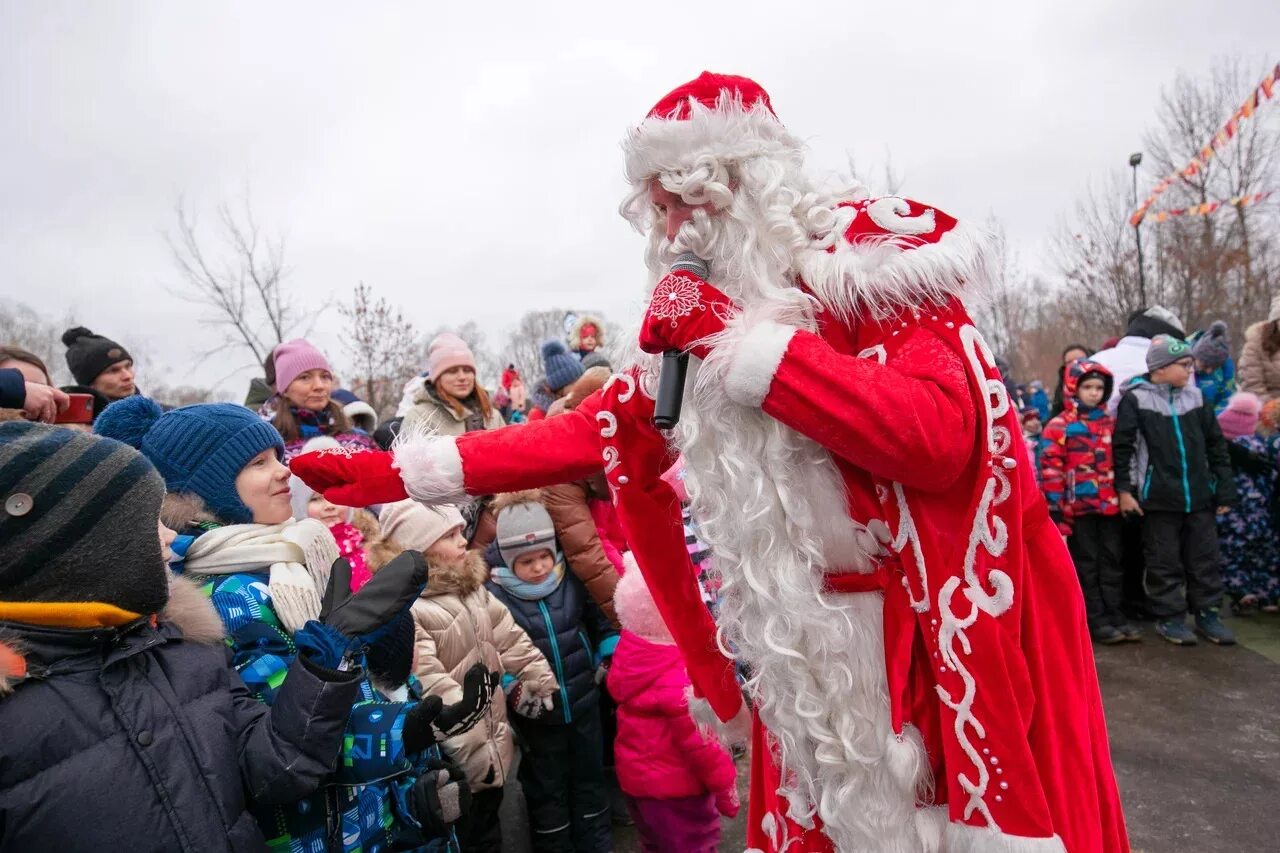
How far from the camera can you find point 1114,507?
215 inches

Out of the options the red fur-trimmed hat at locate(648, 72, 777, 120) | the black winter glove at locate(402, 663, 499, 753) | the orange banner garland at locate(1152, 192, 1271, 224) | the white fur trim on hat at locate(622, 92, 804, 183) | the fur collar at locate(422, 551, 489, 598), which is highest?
the orange banner garland at locate(1152, 192, 1271, 224)

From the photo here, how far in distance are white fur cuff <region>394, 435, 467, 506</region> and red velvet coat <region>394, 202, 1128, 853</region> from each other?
30.4 inches

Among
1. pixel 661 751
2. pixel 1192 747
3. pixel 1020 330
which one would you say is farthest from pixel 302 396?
pixel 1020 330

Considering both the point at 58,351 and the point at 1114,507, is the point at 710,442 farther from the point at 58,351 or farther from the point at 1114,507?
the point at 58,351

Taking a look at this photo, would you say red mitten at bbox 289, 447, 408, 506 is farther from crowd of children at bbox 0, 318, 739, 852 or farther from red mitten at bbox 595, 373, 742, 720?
red mitten at bbox 595, 373, 742, 720

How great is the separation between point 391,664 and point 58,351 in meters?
27.7

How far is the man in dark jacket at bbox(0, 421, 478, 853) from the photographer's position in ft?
4.59

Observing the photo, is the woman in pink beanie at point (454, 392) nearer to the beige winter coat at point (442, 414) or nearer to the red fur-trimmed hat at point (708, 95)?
the beige winter coat at point (442, 414)

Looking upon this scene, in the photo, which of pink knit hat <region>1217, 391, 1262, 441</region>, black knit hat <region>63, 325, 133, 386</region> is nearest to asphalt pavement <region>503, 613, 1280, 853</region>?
pink knit hat <region>1217, 391, 1262, 441</region>

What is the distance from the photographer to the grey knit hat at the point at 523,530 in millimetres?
3377

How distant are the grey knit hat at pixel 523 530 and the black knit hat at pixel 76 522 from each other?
71.0 inches

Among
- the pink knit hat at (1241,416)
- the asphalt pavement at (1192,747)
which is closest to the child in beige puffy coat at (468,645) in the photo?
the asphalt pavement at (1192,747)

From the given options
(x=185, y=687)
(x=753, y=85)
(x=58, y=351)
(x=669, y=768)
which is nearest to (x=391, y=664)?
(x=185, y=687)

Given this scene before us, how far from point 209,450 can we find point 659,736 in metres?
1.87
